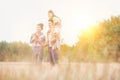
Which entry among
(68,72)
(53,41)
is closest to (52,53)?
(53,41)

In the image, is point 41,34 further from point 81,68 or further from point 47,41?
point 81,68

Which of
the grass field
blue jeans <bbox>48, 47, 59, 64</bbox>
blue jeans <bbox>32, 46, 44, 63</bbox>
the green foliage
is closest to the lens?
the grass field

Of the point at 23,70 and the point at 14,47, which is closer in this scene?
the point at 23,70

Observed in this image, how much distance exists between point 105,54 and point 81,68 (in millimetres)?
332

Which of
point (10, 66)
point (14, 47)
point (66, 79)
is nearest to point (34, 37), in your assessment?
point (14, 47)

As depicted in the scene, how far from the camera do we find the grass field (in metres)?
2.27

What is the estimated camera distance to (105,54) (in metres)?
1.98

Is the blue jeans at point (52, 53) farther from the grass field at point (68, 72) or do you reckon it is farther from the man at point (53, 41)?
the grass field at point (68, 72)

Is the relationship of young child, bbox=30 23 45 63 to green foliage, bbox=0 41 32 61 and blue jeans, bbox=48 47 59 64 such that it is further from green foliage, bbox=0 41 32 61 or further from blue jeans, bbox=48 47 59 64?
green foliage, bbox=0 41 32 61

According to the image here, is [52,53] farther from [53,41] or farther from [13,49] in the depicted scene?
[13,49]

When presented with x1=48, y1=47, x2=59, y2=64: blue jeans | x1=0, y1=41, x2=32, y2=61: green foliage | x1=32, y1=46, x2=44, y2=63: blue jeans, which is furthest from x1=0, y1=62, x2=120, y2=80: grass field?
x1=32, y1=46, x2=44, y2=63: blue jeans

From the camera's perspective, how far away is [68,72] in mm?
2293

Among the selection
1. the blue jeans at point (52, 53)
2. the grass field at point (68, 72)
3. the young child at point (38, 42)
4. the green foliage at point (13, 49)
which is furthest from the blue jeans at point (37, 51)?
the grass field at point (68, 72)

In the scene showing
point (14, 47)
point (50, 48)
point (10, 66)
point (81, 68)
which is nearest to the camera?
point (81, 68)
